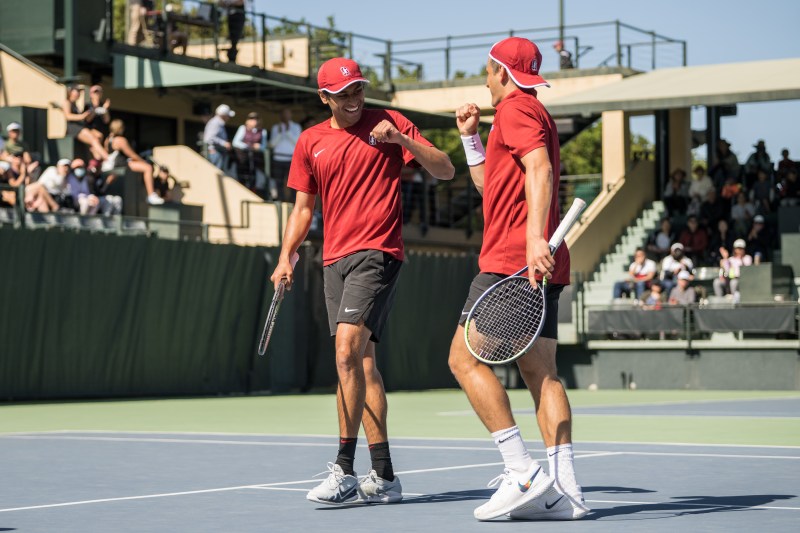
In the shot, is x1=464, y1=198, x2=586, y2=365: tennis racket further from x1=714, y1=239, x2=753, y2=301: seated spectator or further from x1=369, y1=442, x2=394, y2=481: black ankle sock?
x1=714, y1=239, x2=753, y2=301: seated spectator

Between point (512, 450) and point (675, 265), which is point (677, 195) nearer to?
point (675, 265)

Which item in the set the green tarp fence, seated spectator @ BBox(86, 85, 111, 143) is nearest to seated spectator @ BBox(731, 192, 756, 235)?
the green tarp fence

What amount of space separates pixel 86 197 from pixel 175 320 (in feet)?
7.01

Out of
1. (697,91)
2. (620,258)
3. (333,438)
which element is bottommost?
(333,438)

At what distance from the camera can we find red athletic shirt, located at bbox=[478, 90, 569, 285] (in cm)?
655

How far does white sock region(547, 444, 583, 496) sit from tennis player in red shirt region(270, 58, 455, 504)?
99 centimetres

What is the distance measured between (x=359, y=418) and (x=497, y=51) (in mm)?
1931

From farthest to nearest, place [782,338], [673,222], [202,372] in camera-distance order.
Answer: [673,222]
[782,338]
[202,372]

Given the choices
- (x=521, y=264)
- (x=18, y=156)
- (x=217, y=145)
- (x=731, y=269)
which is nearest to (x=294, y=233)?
(x=521, y=264)

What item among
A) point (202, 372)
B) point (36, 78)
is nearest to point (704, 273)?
point (202, 372)

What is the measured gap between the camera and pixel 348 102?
24.3 feet

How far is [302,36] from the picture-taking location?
118 feet

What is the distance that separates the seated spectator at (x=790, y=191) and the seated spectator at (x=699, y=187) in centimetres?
150

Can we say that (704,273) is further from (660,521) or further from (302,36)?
(660,521)
